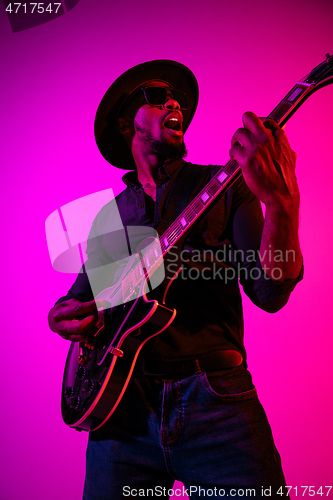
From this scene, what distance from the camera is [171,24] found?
2480mm

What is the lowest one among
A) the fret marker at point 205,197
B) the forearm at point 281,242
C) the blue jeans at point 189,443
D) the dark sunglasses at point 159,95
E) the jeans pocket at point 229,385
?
the blue jeans at point 189,443

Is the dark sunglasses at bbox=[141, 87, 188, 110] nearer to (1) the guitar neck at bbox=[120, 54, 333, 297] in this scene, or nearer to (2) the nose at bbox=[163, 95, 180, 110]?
(2) the nose at bbox=[163, 95, 180, 110]

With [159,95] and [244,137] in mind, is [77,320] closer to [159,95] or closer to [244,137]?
[244,137]

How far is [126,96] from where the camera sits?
1.97 m

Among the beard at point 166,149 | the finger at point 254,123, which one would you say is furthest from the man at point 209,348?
the beard at point 166,149

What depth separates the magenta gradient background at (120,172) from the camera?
209cm

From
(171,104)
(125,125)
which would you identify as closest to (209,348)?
(171,104)

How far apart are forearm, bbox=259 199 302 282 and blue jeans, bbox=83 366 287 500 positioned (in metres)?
0.39

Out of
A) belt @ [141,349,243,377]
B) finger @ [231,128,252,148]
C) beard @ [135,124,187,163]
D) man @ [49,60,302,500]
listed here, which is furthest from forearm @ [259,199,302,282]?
beard @ [135,124,187,163]

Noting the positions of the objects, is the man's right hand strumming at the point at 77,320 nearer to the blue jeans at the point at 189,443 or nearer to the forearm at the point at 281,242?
the blue jeans at the point at 189,443

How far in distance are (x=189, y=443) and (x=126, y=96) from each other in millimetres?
1916

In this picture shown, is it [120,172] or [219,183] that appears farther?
[120,172]

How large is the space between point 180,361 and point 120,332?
10.0 inches

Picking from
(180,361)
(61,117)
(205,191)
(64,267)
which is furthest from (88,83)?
(180,361)
